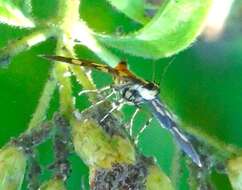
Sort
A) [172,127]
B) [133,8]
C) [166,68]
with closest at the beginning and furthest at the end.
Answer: [172,127] < [133,8] < [166,68]

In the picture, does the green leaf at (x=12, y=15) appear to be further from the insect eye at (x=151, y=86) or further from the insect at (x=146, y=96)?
the insect eye at (x=151, y=86)

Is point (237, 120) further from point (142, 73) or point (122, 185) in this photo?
point (122, 185)

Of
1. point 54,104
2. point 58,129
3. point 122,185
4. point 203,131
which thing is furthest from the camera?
point 54,104

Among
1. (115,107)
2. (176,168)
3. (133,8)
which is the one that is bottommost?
(176,168)

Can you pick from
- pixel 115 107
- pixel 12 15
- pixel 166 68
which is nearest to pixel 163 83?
pixel 166 68

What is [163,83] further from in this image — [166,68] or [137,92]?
[137,92]

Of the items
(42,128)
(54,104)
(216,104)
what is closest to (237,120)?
(216,104)

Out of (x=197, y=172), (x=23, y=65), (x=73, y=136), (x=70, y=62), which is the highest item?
(x=23, y=65)

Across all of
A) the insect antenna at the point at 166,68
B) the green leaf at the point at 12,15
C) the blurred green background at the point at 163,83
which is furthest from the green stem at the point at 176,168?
the green leaf at the point at 12,15

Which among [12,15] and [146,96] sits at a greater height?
[12,15]
